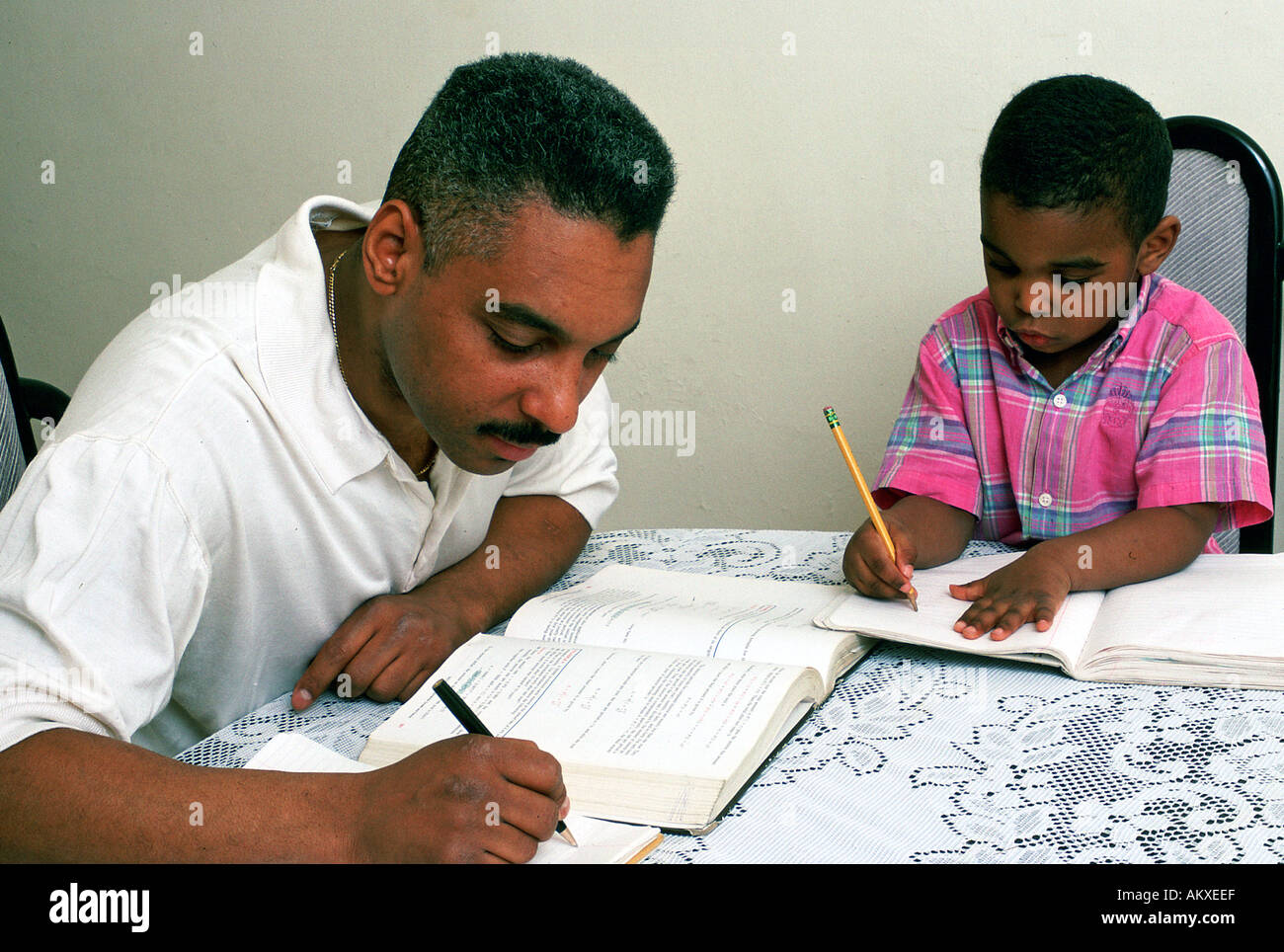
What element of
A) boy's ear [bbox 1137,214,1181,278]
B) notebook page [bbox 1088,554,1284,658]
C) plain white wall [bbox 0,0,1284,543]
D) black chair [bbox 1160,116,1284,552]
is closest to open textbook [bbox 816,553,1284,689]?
notebook page [bbox 1088,554,1284,658]

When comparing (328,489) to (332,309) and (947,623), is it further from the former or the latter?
(947,623)

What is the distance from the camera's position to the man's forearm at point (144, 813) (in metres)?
0.72

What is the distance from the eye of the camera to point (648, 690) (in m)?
0.93

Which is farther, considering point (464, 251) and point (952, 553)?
point (952, 553)

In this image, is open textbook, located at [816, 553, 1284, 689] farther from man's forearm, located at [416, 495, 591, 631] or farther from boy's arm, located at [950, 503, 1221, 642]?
man's forearm, located at [416, 495, 591, 631]

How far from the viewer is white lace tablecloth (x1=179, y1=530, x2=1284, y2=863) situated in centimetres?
75

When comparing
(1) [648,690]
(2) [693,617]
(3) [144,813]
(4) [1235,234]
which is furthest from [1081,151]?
(3) [144,813]

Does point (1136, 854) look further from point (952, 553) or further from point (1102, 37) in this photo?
point (1102, 37)

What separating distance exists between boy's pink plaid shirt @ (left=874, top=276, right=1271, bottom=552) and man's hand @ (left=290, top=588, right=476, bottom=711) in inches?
27.7

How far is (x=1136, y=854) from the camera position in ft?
2.39

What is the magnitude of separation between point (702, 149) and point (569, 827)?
162 centimetres

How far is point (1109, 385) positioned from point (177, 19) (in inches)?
79.5
